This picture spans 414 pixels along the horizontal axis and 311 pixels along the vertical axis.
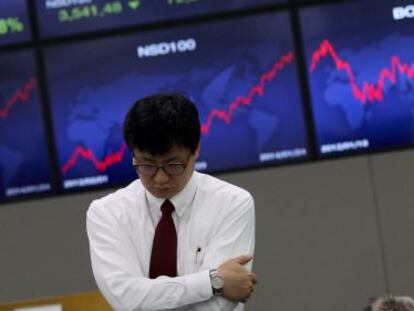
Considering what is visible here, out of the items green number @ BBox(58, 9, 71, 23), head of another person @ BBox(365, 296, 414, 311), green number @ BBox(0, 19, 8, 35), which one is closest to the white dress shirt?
head of another person @ BBox(365, 296, 414, 311)

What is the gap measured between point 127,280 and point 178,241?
0.59 ft

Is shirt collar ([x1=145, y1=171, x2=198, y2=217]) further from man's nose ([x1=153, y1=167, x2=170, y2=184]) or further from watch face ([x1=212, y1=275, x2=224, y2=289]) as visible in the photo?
watch face ([x1=212, y1=275, x2=224, y2=289])

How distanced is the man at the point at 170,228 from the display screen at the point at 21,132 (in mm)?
2346

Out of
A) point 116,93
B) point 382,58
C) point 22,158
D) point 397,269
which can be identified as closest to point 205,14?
point 116,93

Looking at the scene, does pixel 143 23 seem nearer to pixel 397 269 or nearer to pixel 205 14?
pixel 205 14

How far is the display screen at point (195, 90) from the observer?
4816 mm

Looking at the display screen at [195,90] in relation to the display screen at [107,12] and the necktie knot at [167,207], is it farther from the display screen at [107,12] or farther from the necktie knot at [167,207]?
the necktie knot at [167,207]

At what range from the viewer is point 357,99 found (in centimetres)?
478

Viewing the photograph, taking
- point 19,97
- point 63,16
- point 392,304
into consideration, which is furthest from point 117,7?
point 392,304

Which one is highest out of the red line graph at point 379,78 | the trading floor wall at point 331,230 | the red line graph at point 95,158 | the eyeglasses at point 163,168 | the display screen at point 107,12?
the display screen at point 107,12

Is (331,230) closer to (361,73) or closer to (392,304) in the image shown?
(361,73)

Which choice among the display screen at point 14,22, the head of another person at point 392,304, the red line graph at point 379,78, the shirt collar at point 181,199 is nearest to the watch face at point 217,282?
the shirt collar at point 181,199

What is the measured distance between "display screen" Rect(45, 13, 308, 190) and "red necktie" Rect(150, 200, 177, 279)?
2.27m

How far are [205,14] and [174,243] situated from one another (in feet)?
8.25
